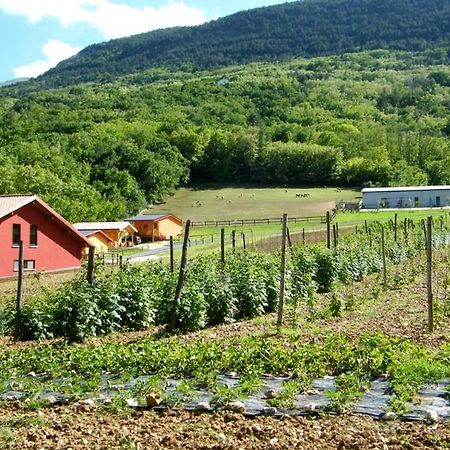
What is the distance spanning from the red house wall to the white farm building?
56780mm

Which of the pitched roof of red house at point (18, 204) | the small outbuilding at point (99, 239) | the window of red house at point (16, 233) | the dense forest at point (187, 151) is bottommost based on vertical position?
the small outbuilding at point (99, 239)

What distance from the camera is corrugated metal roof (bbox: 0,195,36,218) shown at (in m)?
37.9

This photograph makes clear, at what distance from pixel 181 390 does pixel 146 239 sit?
67.0 metres

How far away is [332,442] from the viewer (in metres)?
7.50

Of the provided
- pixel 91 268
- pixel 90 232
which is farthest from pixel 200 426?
pixel 90 232

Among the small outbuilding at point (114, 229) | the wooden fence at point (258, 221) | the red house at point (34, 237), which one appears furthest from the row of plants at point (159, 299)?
the wooden fence at point (258, 221)

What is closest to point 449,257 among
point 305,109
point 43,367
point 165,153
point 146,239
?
point 43,367

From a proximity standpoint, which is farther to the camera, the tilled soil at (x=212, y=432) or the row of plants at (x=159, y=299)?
the row of plants at (x=159, y=299)

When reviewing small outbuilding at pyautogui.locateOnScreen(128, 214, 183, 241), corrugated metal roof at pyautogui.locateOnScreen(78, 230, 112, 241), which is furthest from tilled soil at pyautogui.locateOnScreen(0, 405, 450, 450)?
small outbuilding at pyautogui.locateOnScreen(128, 214, 183, 241)

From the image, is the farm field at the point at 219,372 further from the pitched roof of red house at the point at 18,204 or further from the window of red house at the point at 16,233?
the window of red house at the point at 16,233

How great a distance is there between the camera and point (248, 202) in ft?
321

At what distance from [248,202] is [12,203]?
6123cm

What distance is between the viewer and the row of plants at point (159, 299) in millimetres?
15836

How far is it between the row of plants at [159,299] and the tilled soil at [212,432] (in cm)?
716
